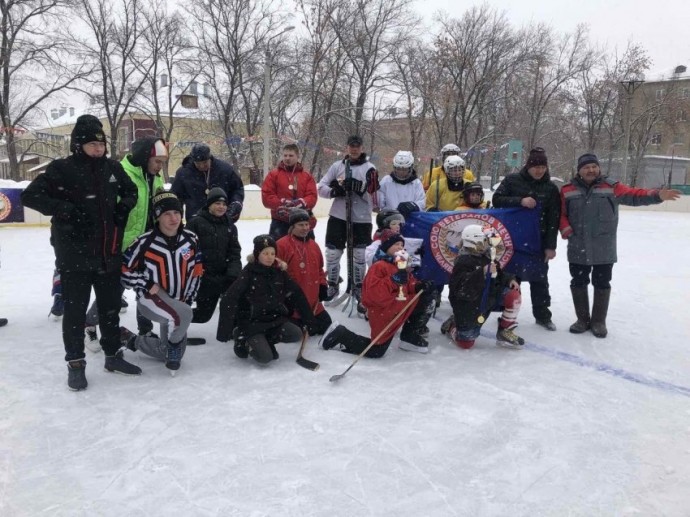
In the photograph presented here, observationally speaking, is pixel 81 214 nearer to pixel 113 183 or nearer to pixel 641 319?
pixel 113 183

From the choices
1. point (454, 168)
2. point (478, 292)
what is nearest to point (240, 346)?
point (478, 292)

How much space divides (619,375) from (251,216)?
13.4m

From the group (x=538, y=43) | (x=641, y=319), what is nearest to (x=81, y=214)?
(x=641, y=319)

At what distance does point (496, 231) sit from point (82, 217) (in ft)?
11.1

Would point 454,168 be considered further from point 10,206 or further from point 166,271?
point 10,206

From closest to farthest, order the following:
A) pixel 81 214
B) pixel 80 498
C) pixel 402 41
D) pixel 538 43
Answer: pixel 80 498
pixel 81 214
pixel 402 41
pixel 538 43

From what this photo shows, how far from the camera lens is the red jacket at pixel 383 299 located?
157 inches

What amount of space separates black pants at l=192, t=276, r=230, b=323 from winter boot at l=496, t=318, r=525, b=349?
2.32m

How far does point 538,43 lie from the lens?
101 feet

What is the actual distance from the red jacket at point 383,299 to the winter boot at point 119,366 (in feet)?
5.69

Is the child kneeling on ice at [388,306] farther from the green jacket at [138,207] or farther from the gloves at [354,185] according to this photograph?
the green jacket at [138,207]

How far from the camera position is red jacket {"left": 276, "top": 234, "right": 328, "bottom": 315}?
170 inches

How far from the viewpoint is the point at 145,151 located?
149 inches

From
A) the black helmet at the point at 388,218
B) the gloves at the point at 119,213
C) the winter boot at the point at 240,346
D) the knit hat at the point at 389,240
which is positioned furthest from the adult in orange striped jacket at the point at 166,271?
the black helmet at the point at 388,218
